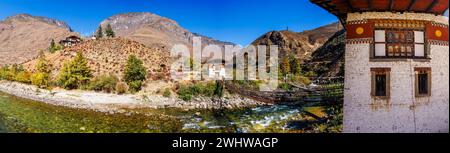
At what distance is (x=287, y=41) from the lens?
1337 inches

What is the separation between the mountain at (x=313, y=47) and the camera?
21.8 meters

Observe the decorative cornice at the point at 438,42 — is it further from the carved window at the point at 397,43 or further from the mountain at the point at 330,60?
the mountain at the point at 330,60

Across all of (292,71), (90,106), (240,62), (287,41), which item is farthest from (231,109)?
(287,41)

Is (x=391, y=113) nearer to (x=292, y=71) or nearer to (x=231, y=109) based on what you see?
(x=231, y=109)

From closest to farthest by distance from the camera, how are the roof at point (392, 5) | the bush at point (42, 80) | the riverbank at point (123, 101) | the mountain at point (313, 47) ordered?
the roof at point (392, 5)
the riverbank at point (123, 101)
the bush at point (42, 80)
the mountain at point (313, 47)

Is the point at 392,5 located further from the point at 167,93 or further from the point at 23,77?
the point at 23,77

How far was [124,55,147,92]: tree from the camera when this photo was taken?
1598 centimetres

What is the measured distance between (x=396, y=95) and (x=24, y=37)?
273 ft

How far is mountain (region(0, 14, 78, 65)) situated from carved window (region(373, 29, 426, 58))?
4879 cm

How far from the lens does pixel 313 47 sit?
38219 mm

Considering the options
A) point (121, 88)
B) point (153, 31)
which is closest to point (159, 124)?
point (121, 88)

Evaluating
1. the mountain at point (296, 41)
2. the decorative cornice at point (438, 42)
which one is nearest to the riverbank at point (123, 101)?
the decorative cornice at point (438, 42)

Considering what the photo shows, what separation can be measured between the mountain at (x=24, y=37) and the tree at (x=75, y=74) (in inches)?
1387
